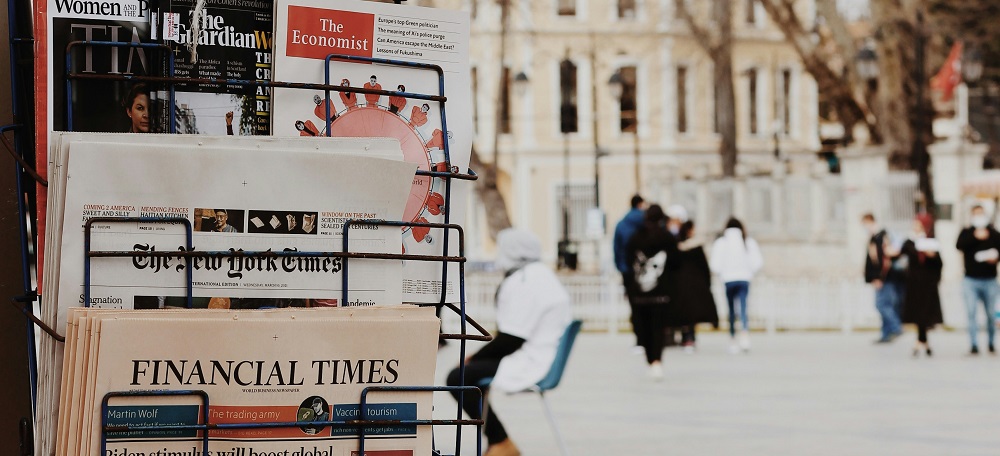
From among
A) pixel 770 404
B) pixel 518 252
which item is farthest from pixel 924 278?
pixel 518 252

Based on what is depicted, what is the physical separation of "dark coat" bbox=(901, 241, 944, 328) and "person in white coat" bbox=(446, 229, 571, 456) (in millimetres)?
10220

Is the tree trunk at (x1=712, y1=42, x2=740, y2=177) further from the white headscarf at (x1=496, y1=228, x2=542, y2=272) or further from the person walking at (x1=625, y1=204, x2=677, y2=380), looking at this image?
the white headscarf at (x1=496, y1=228, x2=542, y2=272)

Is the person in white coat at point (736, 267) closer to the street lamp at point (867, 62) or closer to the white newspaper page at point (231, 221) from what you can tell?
the street lamp at point (867, 62)

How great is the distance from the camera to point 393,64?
8.41 feet

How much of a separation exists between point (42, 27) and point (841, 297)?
21701 millimetres

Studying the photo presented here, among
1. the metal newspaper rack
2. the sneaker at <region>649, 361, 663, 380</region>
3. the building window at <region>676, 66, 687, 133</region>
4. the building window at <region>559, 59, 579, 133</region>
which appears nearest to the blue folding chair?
the metal newspaper rack

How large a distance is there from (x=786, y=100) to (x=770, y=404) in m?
46.2

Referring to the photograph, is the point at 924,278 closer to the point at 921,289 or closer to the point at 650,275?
the point at 921,289

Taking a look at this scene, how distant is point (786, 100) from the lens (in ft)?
189

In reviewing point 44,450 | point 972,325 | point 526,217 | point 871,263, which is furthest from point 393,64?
point 526,217

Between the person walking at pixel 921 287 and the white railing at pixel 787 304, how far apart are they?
3.35 metres

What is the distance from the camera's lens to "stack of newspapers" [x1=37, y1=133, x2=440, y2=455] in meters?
2.29

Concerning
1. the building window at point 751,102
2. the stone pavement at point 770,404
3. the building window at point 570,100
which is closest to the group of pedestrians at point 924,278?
the stone pavement at point 770,404

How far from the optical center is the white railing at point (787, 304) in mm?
23156
